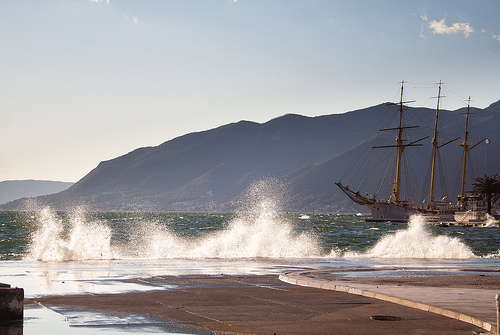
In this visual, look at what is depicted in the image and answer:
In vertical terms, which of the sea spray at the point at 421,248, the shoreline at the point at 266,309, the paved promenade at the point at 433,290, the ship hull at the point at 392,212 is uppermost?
the ship hull at the point at 392,212

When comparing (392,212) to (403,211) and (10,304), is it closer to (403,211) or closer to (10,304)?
(403,211)

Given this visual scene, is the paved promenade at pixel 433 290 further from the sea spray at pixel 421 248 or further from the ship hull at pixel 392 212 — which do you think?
the ship hull at pixel 392 212

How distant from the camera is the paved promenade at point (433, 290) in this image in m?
11.8

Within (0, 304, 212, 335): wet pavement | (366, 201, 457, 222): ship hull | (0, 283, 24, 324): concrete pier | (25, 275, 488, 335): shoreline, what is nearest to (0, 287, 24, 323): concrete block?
(0, 283, 24, 324): concrete pier

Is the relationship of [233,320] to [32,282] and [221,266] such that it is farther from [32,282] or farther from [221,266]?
[221,266]

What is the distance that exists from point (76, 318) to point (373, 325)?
4143 millimetres

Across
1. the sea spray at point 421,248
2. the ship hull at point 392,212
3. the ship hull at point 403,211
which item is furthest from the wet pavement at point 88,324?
the ship hull at point 392,212

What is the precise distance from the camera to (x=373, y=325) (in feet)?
35.6

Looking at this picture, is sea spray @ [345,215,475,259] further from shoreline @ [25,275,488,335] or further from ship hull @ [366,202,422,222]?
ship hull @ [366,202,422,222]

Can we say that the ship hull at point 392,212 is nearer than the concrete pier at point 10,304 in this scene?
No

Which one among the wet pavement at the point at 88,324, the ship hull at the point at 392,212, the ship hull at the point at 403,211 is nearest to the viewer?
the wet pavement at the point at 88,324

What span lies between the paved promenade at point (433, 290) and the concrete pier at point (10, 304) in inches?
241

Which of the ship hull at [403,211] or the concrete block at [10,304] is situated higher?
the ship hull at [403,211]

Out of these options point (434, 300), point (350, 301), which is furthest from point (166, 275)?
point (434, 300)
